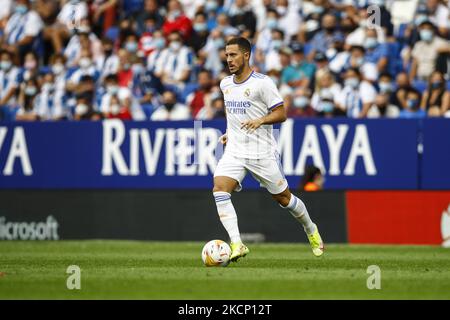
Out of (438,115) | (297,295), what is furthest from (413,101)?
(297,295)

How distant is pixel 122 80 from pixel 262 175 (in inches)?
412

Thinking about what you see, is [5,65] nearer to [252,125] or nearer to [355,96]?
[355,96]

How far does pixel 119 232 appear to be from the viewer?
20578 millimetres

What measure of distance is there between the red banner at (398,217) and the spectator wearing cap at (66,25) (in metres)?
9.27

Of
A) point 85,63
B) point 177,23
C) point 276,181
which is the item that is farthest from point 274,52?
point 276,181

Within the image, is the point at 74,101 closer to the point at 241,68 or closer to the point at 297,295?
the point at 241,68

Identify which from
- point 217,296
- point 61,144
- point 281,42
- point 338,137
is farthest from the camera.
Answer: point 281,42

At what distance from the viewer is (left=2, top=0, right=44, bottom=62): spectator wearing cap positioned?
25.8 metres

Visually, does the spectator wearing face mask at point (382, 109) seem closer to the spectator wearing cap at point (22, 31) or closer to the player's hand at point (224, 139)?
the player's hand at point (224, 139)

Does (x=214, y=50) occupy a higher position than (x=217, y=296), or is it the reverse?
(x=214, y=50)

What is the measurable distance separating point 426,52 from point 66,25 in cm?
890

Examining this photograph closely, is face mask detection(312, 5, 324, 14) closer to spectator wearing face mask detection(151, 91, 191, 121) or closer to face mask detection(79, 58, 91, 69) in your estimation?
spectator wearing face mask detection(151, 91, 191, 121)

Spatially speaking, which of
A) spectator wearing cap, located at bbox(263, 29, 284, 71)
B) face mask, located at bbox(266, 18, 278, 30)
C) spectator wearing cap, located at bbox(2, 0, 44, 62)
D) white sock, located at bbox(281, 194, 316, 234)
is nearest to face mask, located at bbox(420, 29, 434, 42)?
spectator wearing cap, located at bbox(263, 29, 284, 71)

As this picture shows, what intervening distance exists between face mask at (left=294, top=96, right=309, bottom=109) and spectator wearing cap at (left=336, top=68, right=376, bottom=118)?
2.03ft
